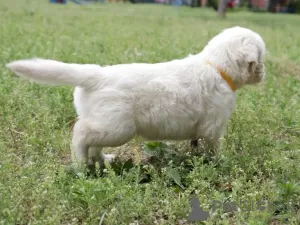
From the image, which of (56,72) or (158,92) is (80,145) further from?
(158,92)

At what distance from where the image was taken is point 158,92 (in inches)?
154

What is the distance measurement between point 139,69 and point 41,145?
102cm

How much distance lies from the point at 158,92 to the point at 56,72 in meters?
0.76

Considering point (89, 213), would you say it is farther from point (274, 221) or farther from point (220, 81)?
point (220, 81)

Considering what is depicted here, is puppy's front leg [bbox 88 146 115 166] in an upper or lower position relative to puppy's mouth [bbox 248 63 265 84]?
lower

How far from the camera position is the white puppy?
12.5 feet

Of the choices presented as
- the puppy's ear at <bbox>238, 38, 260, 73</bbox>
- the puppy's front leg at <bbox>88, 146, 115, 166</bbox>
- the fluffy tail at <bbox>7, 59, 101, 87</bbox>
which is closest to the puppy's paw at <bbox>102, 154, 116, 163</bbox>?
the puppy's front leg at <bbox>88, 146, 115, 166</bbox>

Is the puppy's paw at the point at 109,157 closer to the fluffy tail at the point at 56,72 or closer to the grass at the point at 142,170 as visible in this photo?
the grass at the point at 142,170

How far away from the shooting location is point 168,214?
10.4 feet

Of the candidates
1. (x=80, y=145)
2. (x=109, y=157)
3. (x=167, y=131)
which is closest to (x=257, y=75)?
(x=167, y=131)

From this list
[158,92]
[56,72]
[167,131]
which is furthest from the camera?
[167,131]

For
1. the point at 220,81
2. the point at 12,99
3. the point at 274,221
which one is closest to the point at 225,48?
the point at 220,81

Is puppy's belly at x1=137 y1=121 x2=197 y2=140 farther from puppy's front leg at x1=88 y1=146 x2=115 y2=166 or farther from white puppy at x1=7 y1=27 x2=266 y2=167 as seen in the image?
puppy's front leg at x1=88 y1=146 x2=115 y2=166

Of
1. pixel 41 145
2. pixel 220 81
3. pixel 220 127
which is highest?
pixel 220 81
